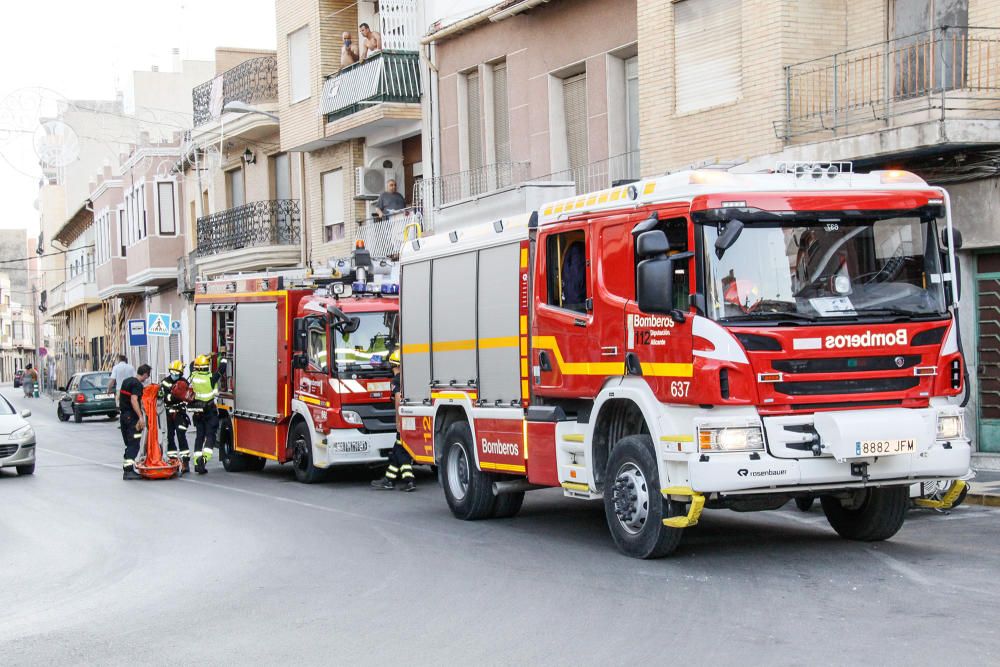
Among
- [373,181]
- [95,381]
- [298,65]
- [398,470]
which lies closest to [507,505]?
[398,470]

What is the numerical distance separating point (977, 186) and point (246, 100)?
24.4m

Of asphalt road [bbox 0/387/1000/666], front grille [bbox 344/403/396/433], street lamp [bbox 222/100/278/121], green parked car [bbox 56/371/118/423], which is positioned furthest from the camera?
green parked car [bbox 56/371/118/423]

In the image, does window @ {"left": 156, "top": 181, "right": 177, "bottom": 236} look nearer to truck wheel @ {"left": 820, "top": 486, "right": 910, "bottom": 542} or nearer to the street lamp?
the street lamp

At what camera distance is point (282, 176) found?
36.9 meters

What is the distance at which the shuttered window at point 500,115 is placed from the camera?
25.6 meters

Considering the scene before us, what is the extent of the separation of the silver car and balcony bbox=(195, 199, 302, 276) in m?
14.6

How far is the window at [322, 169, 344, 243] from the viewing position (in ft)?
107

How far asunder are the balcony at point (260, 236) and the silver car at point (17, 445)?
1462cm

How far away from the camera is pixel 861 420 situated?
966 cm

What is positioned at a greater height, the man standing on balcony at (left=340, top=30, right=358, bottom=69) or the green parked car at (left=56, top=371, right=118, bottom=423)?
the man standing on balcony at (left=340, top=30, right=358, bottom=69)

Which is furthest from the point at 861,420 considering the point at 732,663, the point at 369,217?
the point at 369,217

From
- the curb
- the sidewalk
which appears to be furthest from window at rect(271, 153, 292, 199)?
the curb

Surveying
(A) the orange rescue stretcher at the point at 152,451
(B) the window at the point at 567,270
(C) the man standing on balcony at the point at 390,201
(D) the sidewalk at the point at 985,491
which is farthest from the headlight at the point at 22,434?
(D) the sidewalk at the point at 985,491

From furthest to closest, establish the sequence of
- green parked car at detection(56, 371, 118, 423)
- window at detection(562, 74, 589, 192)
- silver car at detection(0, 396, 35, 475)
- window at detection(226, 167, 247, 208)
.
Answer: green parked car at detection(56, 371, 118, 423) < window at detection(226, 167, 247, 208) < window at detection(562, 74, 589, 192) < silver car at detection(0, 396, 35, 475)
